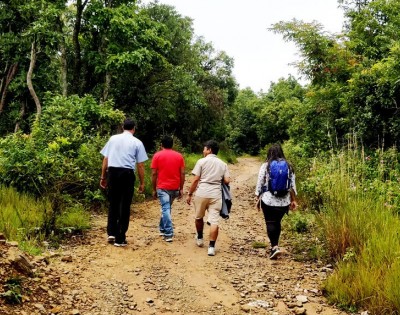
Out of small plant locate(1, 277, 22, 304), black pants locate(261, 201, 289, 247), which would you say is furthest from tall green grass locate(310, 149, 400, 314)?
small plant locate(1, 277, 22, 304)

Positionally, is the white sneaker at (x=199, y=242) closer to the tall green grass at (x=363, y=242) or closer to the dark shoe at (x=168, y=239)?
the dark shoe at (x=168, y=239)

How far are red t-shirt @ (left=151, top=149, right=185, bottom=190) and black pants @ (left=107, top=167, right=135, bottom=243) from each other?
60 centimetres

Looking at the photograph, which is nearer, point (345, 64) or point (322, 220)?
point (322, 220)

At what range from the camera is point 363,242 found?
5.22 metres

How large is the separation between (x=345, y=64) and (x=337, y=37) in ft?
3.80

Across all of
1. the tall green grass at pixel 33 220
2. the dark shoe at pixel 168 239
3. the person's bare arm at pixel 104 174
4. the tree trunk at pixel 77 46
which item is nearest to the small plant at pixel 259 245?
the dark shoe at pixel 168 239

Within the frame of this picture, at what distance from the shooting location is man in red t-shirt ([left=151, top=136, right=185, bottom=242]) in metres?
6.68

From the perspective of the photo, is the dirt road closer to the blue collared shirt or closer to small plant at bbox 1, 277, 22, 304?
small plant at bbox 1, 277, 22, 304

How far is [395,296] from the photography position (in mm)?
3998

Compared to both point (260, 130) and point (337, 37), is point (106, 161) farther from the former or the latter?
point (260, 130)

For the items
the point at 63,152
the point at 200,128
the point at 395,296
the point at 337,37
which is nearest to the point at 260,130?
the point at 200,128

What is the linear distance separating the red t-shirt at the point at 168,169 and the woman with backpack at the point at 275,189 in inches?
56.5

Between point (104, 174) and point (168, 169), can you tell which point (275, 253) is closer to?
point (168, 169)

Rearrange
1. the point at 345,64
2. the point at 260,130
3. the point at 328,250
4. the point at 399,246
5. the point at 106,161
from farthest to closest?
the point at 260,130
the point at 345,64
the point at 106,161
the point at 328,250
the point at 399,246
